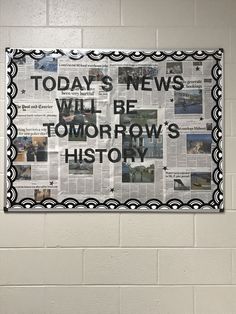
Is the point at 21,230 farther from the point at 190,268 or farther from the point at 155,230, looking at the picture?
the point at 190,268

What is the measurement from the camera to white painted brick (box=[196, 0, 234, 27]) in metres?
2.16

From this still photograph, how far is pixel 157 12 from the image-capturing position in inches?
85.0

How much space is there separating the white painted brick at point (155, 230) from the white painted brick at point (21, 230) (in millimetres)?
376

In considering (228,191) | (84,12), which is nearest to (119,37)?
(84,12)

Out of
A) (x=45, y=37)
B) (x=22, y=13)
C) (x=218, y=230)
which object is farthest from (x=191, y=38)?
(x=218, y=230)

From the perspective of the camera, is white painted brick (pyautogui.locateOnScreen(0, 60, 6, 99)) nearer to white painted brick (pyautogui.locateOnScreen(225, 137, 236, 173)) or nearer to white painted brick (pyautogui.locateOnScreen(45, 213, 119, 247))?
white painted brick (pyautogui.locateOnScreen(45, 213, 119, 247))

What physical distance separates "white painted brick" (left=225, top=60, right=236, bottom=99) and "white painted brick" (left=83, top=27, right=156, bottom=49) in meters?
0.35

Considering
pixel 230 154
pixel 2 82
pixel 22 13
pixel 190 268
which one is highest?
pixel 22 13

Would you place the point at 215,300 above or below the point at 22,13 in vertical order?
below

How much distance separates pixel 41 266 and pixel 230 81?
3.91ft

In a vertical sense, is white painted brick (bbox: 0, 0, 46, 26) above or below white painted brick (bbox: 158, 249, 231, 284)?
above

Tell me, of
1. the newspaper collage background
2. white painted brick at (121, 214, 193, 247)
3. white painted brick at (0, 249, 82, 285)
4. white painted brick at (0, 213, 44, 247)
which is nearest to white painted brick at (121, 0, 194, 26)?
the newspaper collage background

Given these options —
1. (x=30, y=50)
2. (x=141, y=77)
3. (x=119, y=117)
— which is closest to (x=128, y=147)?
(x=119, y=117)

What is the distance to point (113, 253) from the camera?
83.3 inches
